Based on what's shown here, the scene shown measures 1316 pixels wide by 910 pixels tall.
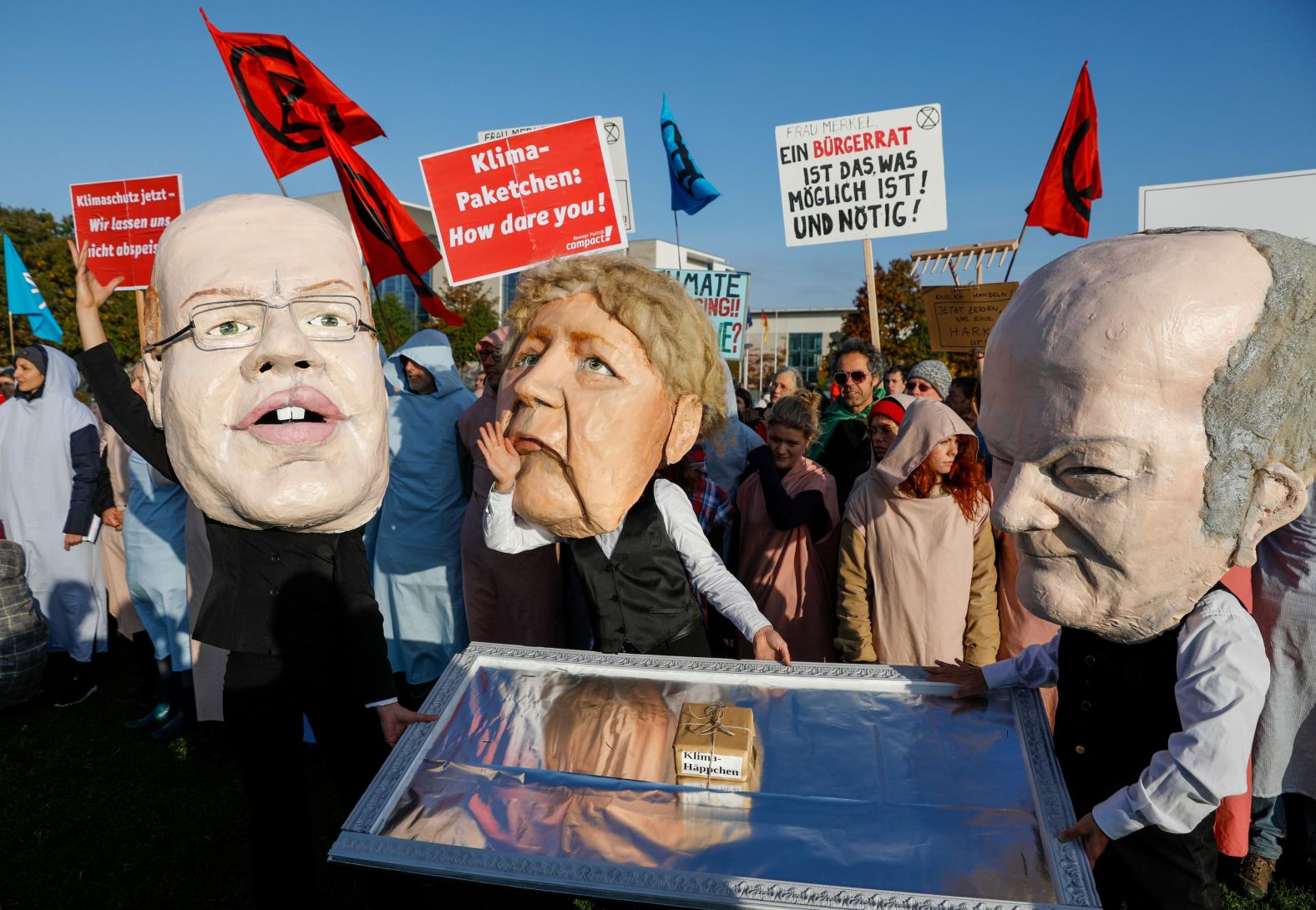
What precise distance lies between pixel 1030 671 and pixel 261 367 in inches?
87.5

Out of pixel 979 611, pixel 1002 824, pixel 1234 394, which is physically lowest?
pixel 979 611

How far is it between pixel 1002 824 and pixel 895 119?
5452 millimetres

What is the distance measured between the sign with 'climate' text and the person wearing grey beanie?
324 centimetres

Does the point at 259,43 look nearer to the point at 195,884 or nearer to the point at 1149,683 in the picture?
the point at 195,884

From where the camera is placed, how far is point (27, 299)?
6.77m

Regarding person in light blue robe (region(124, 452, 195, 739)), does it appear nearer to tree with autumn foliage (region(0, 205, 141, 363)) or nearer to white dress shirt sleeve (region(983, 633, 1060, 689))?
white dress shirt sleeve (region(983, 633, 1060, 689))

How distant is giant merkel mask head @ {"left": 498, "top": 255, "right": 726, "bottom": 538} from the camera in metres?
2.30

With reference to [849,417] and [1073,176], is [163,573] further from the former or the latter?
[1073,176]

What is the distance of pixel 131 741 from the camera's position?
435cm

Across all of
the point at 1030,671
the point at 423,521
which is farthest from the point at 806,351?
the point at 1030,671

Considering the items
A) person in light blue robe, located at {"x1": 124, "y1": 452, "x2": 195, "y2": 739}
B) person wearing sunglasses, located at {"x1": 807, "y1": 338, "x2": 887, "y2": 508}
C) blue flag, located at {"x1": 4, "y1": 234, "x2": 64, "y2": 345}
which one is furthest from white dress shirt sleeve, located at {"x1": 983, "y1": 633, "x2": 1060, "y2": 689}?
blue flag, located at {"x1": 4, "y1": 234, "x2": 64, "y2": 345}

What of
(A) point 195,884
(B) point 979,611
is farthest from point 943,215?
(A) point 195,884

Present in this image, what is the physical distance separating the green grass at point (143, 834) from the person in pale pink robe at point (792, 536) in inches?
58.4

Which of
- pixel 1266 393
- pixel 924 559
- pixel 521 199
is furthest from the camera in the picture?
pixel 521 199
